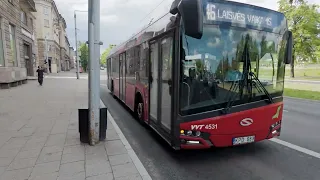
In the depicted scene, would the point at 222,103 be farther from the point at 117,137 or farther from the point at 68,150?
the point at 68,150

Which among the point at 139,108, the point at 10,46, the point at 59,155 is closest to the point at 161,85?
the point at 139,108

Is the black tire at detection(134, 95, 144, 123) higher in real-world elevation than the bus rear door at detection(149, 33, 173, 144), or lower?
lower

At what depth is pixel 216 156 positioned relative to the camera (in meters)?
4.55

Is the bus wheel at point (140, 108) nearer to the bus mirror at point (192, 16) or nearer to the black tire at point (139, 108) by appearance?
the black tire at point (139, 108)

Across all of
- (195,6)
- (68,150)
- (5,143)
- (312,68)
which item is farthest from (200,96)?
(312,68)

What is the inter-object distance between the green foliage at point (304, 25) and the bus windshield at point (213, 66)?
31.5 metres

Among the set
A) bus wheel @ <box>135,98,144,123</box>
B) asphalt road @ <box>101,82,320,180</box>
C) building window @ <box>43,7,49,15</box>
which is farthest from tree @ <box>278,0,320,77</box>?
building window @ <box>43,7,49,15</box>

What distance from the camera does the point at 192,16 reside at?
3293 millimetres

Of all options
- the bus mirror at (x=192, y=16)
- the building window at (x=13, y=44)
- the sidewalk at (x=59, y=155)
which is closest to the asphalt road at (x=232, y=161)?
the sidewalk at (x=59, y=155)

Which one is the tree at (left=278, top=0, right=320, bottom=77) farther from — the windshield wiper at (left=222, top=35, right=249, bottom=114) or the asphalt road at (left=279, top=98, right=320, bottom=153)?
the windshield wiper at (left=222, top=35, right=249, bottom=114)

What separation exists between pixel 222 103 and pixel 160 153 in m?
1.76

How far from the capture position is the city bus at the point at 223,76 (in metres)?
3.80

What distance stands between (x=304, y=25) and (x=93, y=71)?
33157 mm

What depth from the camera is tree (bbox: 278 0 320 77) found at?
29266 mm
